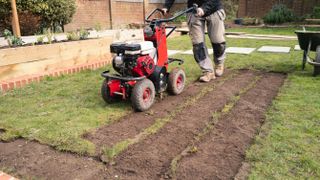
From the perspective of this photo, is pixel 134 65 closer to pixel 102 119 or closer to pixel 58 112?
pixel 102 119

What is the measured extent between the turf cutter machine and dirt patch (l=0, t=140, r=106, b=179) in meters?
1.06

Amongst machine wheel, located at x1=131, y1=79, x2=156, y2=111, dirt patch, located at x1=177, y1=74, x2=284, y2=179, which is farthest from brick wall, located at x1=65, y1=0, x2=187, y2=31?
dirt patch, located at x1=177, y1=74, x2=284, y2=179

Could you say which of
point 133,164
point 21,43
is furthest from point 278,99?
point 21,43

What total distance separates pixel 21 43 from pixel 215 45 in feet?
9.77

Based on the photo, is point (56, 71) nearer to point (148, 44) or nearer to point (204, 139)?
point (148, 44)

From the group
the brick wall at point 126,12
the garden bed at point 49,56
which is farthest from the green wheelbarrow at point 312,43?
the brick wall at point 126,12

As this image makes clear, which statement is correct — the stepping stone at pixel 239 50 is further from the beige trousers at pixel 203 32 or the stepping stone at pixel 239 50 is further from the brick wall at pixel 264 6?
the brick wall at pixel 264 6

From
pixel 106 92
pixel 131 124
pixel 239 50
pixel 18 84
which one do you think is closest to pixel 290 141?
pixel 131 124

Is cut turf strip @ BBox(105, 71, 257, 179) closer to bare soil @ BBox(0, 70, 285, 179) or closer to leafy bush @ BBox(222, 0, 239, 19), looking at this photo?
bare soil @ BBox(0, 70, 285, 179)

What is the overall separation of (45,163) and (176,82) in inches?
78.7

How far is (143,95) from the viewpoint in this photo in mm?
3412

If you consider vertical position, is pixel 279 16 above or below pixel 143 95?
above

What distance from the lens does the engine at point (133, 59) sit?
10.7 ft

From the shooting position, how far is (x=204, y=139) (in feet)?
8.89
